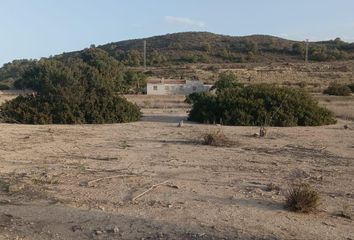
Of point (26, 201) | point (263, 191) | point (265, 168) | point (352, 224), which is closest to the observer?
point (352, 224)

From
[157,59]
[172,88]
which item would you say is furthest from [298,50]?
[172,88]

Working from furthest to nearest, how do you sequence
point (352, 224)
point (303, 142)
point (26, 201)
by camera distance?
point (303, 142), point (26, 201), point (352, 224)

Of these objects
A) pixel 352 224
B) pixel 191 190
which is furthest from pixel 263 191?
pixel 352 224

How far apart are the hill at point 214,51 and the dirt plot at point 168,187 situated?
78709 mm

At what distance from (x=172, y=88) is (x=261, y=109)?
38.5 m

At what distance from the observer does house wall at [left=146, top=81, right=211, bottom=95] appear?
199 feet

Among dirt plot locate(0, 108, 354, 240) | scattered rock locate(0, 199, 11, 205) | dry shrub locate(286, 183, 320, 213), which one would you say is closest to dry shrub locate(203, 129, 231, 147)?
dirt plot locate(0, 108, 354, 240)

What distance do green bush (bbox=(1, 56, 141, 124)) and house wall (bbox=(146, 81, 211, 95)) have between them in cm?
3286

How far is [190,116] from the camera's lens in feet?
88.6

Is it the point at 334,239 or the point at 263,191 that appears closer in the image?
the point at 334,239

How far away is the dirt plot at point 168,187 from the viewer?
7359 mm

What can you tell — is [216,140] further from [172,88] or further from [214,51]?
[214,51]

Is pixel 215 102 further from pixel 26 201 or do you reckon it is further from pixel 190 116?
pixel 26 201

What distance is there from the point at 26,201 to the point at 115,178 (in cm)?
217
